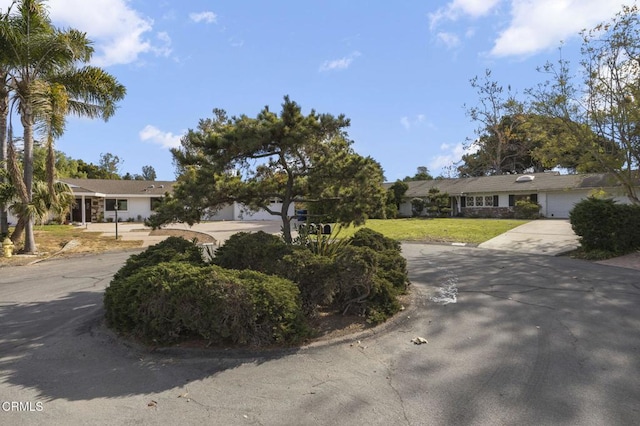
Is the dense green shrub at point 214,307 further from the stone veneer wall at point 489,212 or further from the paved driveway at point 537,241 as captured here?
the stone veneer wall at point 489,212

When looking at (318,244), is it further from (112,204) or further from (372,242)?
(112,204)

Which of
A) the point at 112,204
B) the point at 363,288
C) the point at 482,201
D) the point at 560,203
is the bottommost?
the point at 363,288

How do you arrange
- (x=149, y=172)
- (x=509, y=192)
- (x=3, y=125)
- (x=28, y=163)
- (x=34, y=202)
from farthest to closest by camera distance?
1. (x=149, y=172)
2. (x=509, y=192)
3. (x=3, y=125)
4. (x=34, y=202)
5. (x=28, y=163)

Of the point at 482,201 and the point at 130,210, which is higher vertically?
the point at 482,201

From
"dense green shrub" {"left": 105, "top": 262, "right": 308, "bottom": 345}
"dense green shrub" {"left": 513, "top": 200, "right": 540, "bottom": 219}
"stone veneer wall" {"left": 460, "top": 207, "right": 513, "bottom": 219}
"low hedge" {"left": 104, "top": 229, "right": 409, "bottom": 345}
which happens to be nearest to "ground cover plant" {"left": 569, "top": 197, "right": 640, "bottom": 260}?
"low hedge" {"left": 104, "top": 229, "right": 409, "bottom": 345}

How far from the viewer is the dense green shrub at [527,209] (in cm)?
3177

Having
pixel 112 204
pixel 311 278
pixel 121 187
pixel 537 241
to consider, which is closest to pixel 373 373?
pixel 311 278

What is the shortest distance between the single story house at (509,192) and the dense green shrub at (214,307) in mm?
30315

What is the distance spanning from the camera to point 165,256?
6551mm

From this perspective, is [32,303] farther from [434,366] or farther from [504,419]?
[504,419]

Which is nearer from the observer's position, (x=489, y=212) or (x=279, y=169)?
(x=279, y=169)

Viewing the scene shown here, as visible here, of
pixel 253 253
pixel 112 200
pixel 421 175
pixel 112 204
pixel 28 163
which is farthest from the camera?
pixel 421 175

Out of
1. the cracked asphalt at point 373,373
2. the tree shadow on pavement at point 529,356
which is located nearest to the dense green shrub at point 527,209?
the tree shadow on pavement at point 529,356

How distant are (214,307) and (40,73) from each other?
1570cm
